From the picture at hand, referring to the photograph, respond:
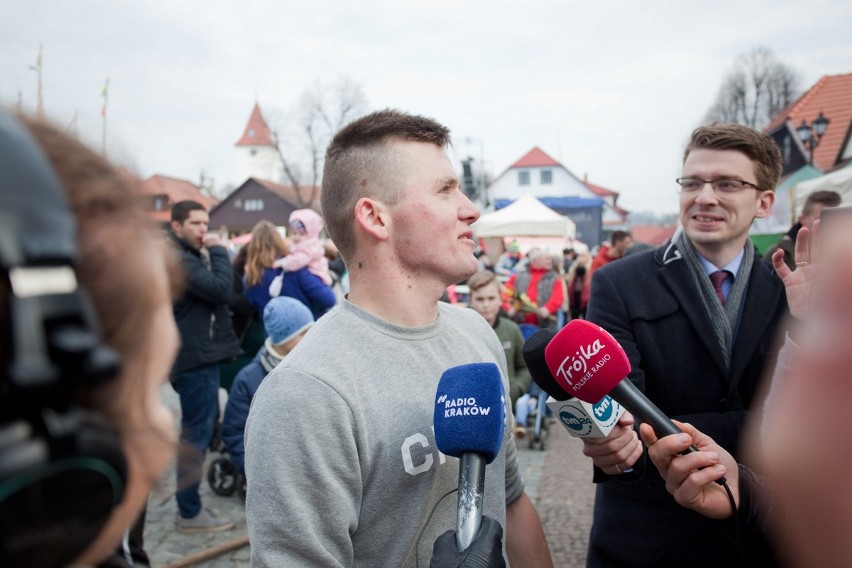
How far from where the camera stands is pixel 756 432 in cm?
220

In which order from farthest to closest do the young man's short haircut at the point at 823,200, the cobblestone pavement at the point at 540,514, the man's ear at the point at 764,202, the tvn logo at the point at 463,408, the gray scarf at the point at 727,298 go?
the young man's short haircut at the point at 823,200
the cobblestone pavement at the point at 540,514
the man's ear at the point at 764,202
the gray scarf at the point at 727,298
the tvn logo at the point at 463,408

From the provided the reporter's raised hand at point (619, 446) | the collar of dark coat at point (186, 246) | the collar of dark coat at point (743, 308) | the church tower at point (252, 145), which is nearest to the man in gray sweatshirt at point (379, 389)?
the reporter's raised hand at point (619, 446)

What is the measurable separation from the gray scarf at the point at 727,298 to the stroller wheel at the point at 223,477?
4178 mm

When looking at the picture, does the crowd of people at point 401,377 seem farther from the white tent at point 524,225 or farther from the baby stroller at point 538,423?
the white tent at point 524,225

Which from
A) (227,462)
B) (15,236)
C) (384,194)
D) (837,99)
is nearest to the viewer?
(15,236)

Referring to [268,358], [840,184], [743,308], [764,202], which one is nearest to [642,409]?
[743,308]

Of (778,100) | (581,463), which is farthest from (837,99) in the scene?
(581,463)

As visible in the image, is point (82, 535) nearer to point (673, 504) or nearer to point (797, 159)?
point (673, 504)

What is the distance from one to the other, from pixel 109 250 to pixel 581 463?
601 cm

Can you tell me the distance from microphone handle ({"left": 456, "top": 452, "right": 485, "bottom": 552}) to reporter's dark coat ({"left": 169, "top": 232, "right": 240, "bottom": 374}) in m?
3.41

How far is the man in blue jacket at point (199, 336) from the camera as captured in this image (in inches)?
177

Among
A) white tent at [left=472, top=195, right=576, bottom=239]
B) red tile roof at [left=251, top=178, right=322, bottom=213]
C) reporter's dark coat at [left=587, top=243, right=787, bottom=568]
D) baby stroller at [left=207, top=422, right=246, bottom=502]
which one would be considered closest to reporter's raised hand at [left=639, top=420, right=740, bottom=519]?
reporter's dark coat at [left=587, top=243, right=787, bottom=568]

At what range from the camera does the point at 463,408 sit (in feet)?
4.96

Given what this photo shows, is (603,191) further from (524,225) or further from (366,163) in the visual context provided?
(366,163)
